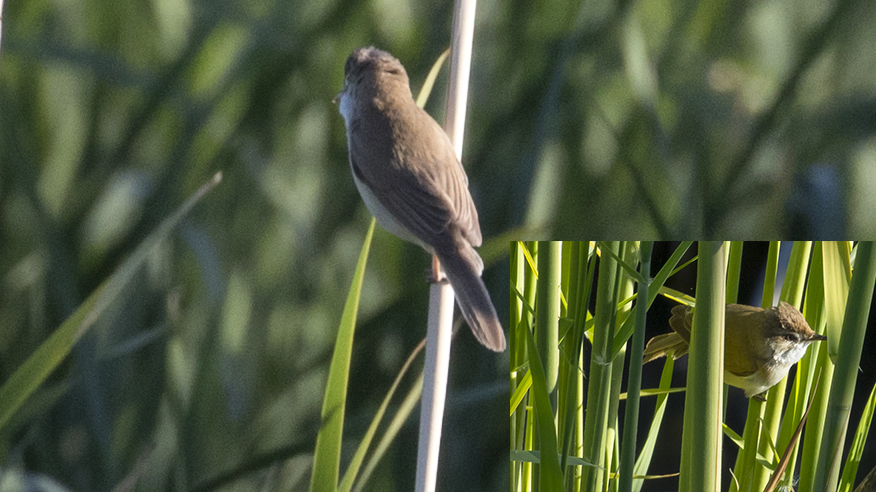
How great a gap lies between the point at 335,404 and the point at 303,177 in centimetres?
31

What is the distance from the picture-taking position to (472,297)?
840mm

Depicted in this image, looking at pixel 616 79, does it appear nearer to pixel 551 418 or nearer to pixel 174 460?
pixel 551 418

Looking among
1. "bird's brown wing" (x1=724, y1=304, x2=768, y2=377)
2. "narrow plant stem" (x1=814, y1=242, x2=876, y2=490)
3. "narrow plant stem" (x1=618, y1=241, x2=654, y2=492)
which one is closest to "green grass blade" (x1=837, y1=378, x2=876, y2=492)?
"narrow plant stem" (x1=814, y1=242, x2=876, y2=490)

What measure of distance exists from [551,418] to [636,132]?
42 centimetres

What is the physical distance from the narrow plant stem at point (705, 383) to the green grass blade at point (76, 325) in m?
0.67

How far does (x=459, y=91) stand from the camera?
893 millimetres

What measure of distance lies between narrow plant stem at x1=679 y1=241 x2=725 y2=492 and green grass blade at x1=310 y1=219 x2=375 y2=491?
1.45 feet

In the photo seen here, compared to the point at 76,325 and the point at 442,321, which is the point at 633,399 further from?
the point at 76,325

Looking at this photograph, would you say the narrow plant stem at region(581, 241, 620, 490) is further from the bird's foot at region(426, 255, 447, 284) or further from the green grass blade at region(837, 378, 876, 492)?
the green grass blade at region(837, 378, 876, 492)

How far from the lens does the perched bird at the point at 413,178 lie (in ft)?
2.78

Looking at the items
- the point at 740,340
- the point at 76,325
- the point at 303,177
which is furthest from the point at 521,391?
the point at 76,325

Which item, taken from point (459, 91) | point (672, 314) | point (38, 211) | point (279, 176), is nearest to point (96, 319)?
point (38, 211)

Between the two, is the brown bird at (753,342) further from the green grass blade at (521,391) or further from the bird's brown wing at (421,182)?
the bird's brown wing at (421,182)

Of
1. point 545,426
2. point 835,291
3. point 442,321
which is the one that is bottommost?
point 545,426
